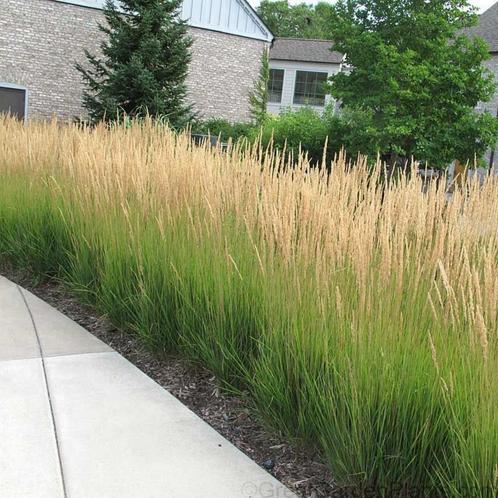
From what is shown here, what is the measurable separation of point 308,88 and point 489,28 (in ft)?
36.1

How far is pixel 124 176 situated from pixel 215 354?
1928mm

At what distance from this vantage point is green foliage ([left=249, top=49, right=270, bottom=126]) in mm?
25625

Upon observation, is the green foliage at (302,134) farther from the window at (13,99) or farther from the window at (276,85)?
the window at (276,85)

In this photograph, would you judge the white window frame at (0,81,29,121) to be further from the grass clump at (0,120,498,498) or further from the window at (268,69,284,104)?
the window at (268,69,284,104)

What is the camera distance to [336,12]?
15.3 metres

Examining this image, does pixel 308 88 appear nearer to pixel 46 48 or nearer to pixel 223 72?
pixel 223 72

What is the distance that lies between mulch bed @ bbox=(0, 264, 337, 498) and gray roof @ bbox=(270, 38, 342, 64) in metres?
33.7

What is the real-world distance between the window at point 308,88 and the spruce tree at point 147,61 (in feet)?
63.4

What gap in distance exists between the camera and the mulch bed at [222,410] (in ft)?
8.30

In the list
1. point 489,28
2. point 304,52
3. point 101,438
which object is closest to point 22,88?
point 101,438

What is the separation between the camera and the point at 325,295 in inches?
102

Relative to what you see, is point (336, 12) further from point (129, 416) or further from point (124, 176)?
point (129, 416)

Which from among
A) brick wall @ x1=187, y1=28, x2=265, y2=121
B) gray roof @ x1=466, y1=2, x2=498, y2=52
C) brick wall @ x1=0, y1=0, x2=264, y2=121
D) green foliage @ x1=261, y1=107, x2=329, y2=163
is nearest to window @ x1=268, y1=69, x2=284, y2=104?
brick wall @ x1=187, y1=28, x2=265, y2=121

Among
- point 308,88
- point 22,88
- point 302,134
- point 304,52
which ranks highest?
point 304,52
